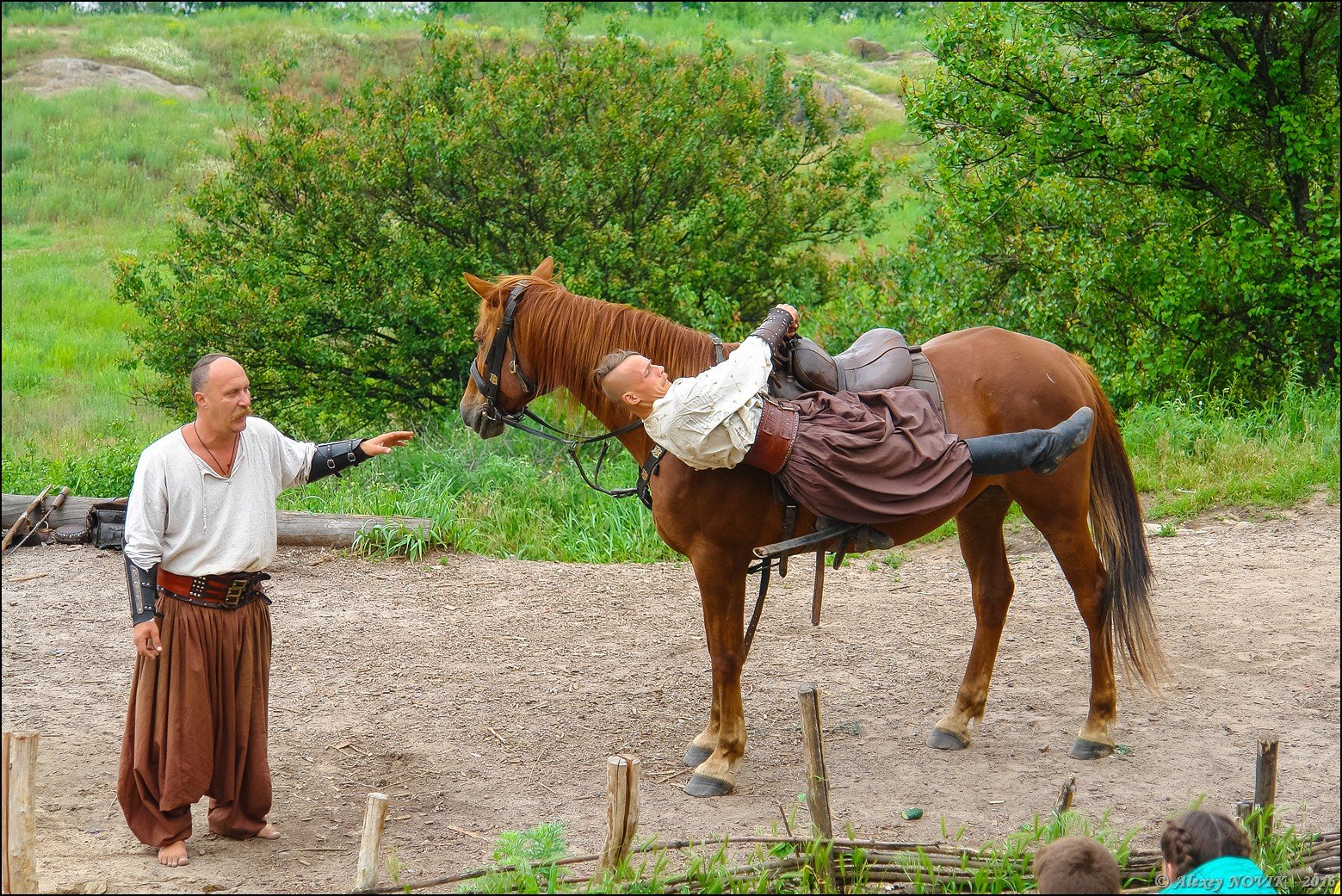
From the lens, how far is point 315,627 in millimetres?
6844

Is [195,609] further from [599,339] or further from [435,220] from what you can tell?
[435,220]

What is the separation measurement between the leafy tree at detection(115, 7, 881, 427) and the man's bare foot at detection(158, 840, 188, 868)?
6.24m

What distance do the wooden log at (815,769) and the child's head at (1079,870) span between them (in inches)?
40.3

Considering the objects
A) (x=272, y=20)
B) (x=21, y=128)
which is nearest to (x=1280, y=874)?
(x=21, y=128)

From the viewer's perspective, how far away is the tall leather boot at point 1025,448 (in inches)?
168

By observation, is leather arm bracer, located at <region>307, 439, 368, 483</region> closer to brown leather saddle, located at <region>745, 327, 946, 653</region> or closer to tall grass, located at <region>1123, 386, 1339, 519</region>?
brown leather saddle, located at <region>745, 327, 946, 653</region>

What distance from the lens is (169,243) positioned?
34.2ft

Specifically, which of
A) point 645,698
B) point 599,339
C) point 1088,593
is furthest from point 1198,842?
point 645,698

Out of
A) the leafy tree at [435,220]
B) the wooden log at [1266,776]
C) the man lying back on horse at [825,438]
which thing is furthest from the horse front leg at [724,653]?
the leafy tree at [435,220]

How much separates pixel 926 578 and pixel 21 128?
24661 millimetres

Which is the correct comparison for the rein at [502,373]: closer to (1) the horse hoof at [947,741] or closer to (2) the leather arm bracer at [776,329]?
(2) the leather arm bracer at [776,329]

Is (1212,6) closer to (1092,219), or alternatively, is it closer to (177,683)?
(1092,219)

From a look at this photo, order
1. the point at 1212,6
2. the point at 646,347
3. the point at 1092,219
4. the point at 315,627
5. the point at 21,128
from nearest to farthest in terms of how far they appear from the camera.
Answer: the point at 646,347 < the point at 315,627 < the point at 1212,6 < the point at 1092,219 < the point at 21,128

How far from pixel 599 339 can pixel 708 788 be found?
6.01 feet
